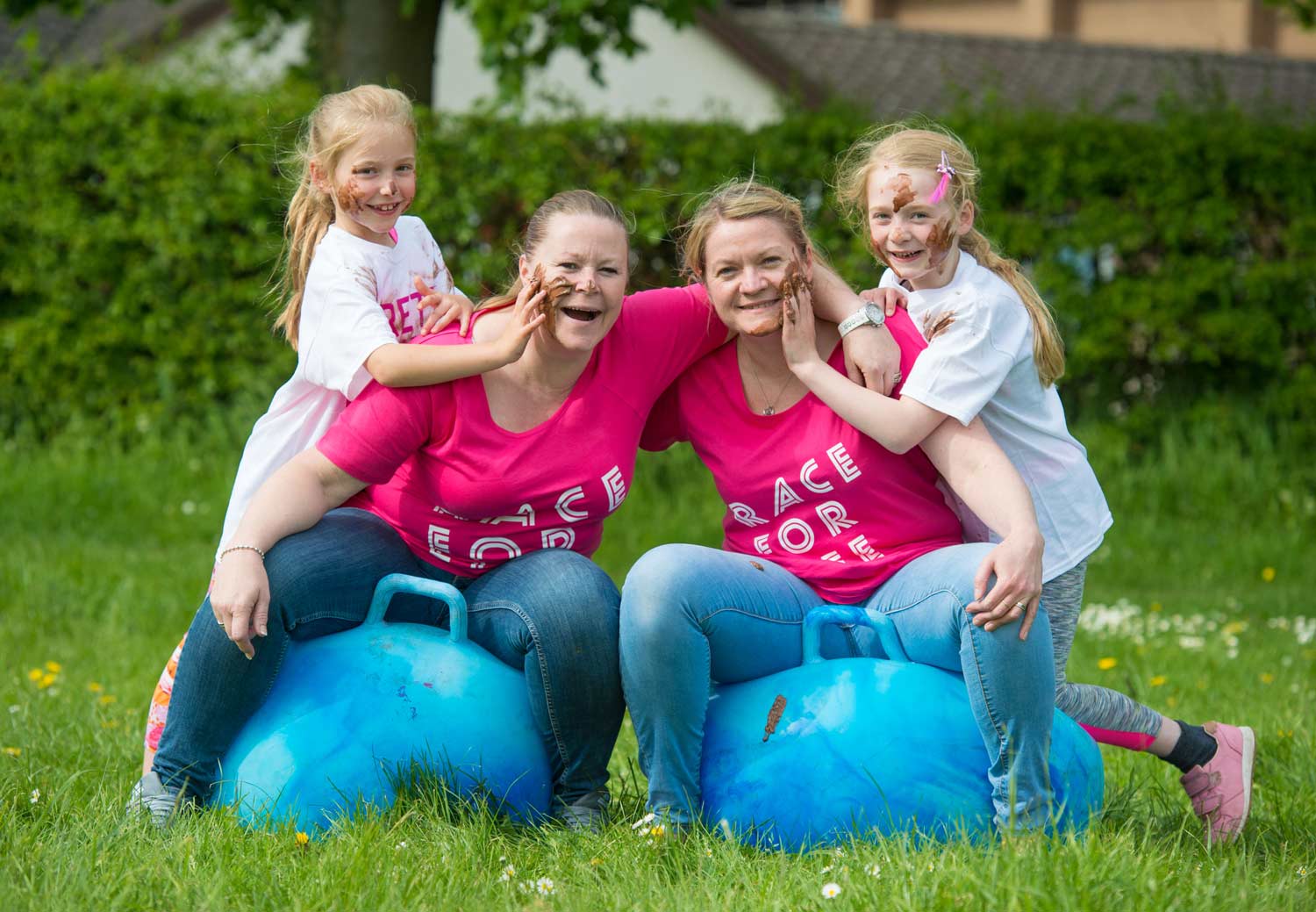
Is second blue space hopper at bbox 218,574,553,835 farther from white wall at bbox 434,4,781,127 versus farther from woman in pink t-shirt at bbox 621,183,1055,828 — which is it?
white wall at bbox 434,4,781,127

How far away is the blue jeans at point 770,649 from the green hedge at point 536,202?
15.9 ft

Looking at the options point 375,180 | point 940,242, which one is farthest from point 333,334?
point 940,242

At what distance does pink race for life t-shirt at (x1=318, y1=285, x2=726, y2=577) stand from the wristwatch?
314mm

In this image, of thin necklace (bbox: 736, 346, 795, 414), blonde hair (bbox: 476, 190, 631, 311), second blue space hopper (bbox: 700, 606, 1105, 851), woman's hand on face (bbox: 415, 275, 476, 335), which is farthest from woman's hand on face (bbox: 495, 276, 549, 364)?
second blue space hopper (bbox: 700, 606, 1105, 851)

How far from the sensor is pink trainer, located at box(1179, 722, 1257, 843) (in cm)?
320

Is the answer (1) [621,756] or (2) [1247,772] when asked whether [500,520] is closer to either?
(1) [621,756]

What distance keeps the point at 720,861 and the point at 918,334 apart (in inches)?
46.6

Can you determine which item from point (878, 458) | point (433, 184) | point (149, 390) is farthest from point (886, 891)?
point (149, 390)

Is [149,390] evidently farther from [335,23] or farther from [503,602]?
A: [503,602]

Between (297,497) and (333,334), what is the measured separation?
0.37 m

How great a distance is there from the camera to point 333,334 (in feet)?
10.6

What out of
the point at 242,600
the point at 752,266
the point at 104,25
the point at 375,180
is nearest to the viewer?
the point at 242,600

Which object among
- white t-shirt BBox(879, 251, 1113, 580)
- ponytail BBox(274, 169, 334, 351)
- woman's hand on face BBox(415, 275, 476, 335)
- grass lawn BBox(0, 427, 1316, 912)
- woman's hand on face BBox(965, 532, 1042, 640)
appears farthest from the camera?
ponytail BBox(274, 169, 334, 351)

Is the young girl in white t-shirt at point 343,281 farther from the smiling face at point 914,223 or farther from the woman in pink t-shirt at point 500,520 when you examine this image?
the smiling face at point 914,223
